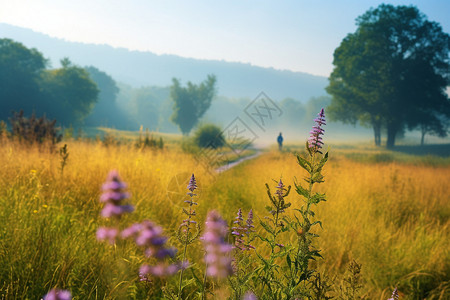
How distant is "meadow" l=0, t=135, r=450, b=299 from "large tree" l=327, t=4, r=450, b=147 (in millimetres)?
21536

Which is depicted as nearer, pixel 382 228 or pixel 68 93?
pixel 382 228

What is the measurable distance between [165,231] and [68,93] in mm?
42776

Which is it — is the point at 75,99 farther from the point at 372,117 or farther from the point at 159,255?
the point at 159,255

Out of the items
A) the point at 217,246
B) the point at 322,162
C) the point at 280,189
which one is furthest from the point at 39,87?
the point at 322,162

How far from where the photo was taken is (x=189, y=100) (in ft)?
168

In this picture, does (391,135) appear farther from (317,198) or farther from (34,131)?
(317,198)

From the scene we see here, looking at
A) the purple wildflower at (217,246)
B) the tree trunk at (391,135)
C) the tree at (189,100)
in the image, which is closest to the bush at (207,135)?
the tree trunk at (391,135)

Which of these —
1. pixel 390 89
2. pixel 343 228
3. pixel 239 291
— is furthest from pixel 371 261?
pixel 390 89

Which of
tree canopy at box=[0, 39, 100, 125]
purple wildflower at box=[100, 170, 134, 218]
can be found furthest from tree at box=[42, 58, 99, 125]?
purple wildflower at box=[100, 170, 134, 218]

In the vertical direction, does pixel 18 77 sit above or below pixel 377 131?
above

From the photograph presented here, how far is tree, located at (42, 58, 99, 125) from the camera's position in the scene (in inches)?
1558

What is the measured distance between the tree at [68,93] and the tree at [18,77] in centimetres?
177

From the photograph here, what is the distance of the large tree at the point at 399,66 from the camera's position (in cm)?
2541

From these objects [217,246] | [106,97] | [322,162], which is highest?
[106,97]
